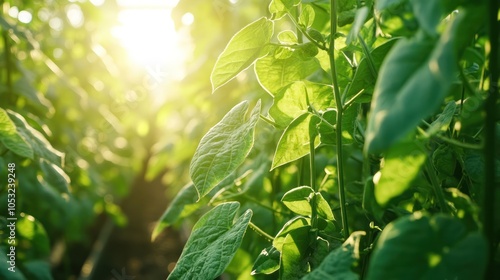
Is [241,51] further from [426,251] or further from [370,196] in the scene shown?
[426,251]

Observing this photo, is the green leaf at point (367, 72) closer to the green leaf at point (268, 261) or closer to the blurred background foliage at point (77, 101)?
the green leaf at point (268, 261)

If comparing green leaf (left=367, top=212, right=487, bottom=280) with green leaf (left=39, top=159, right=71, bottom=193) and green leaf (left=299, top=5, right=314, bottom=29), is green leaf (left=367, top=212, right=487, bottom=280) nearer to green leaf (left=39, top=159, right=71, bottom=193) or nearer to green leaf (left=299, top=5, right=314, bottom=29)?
green leaf (left=299, top=5, right=314, bottom=29)

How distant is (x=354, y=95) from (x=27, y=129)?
782 mm

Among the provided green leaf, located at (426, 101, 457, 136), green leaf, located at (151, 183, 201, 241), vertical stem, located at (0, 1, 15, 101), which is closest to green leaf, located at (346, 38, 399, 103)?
green leaf, located at (426, 101, 457, 136)

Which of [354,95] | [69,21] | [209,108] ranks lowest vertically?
[209,108]

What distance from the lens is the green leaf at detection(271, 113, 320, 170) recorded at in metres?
0.71

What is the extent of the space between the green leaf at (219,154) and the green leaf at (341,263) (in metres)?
0.17

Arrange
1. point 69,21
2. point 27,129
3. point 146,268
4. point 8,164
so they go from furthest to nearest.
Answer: point 146,268, point 69,21, point 8,164, point 27,129

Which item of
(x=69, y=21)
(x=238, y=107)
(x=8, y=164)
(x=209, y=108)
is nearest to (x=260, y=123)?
(x=238, y=107)

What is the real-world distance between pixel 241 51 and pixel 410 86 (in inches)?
13.2

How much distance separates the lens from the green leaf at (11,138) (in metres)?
0.90

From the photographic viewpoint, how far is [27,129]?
112 centimetres

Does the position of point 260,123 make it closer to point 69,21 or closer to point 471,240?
point 471,240

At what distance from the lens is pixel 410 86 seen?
1.33 ft
